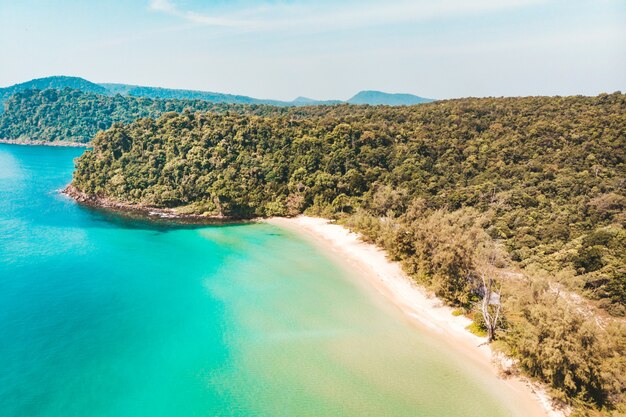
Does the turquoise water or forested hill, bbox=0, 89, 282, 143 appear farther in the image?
forested hill, bbox=0, 89, 282, 143

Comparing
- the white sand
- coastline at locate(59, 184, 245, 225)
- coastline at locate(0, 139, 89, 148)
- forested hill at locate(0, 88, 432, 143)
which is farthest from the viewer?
forested hill at locate(0, 88, 432, 143)

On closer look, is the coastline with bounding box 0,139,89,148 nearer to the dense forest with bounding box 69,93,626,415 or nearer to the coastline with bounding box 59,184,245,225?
the dense forest with bounding box 69,93,626,415

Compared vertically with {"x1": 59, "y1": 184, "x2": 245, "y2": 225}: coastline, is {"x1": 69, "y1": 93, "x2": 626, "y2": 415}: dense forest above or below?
above

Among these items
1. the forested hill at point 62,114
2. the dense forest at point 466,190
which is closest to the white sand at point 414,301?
the dense forest at point 466,190

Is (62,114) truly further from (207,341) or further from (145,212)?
(207,341)

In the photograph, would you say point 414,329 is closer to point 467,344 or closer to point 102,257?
point 467,344

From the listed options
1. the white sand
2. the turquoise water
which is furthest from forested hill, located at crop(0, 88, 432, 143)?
the turquoise water

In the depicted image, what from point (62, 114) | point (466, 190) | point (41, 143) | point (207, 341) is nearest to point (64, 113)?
point (62, 114)
